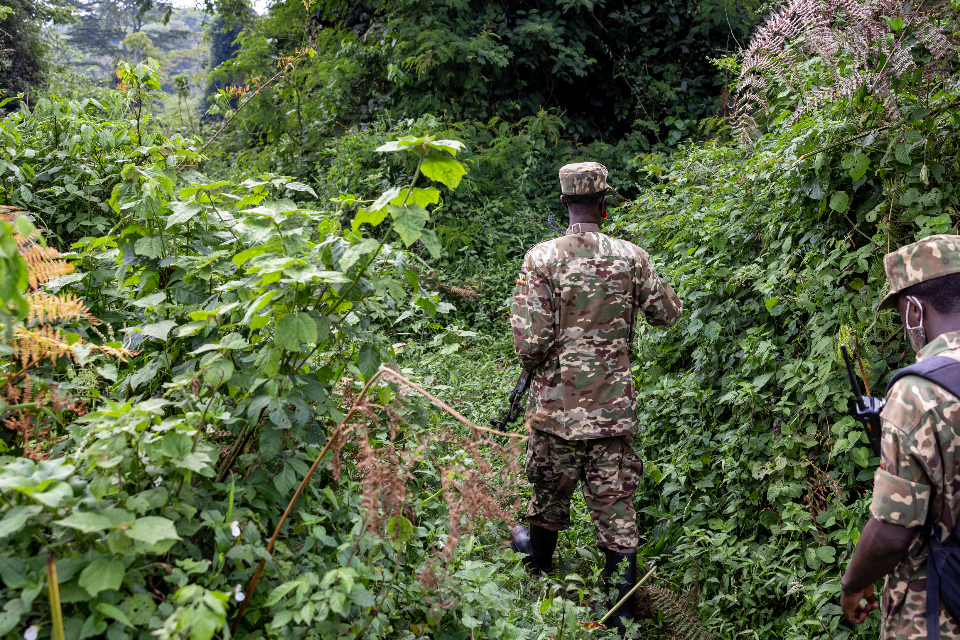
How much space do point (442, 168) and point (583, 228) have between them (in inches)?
63.5

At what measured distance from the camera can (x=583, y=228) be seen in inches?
131

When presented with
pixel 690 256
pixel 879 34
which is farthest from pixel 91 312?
pixel 879 34

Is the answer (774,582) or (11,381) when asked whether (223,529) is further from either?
(774,582)

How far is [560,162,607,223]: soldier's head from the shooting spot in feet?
10.8

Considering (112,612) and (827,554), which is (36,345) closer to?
(112,612)

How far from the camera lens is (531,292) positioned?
10.9 feet

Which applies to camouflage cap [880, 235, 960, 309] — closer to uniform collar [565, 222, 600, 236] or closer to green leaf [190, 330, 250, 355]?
uniform collar [565, 222, 600, 236]

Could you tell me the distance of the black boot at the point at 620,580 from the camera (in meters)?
3.20

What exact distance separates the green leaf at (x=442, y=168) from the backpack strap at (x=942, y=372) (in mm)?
1457

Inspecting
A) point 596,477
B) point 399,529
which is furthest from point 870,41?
point 399,529

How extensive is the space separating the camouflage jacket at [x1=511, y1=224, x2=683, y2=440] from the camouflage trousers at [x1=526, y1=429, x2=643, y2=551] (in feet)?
0.36

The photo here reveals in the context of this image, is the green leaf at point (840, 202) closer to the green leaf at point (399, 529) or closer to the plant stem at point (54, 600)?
the green leaf at point (399, 529)

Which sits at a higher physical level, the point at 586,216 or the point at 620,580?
the point at 586,216

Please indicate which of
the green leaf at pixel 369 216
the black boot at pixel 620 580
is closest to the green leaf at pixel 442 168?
the green leaf at pixel 369 216
